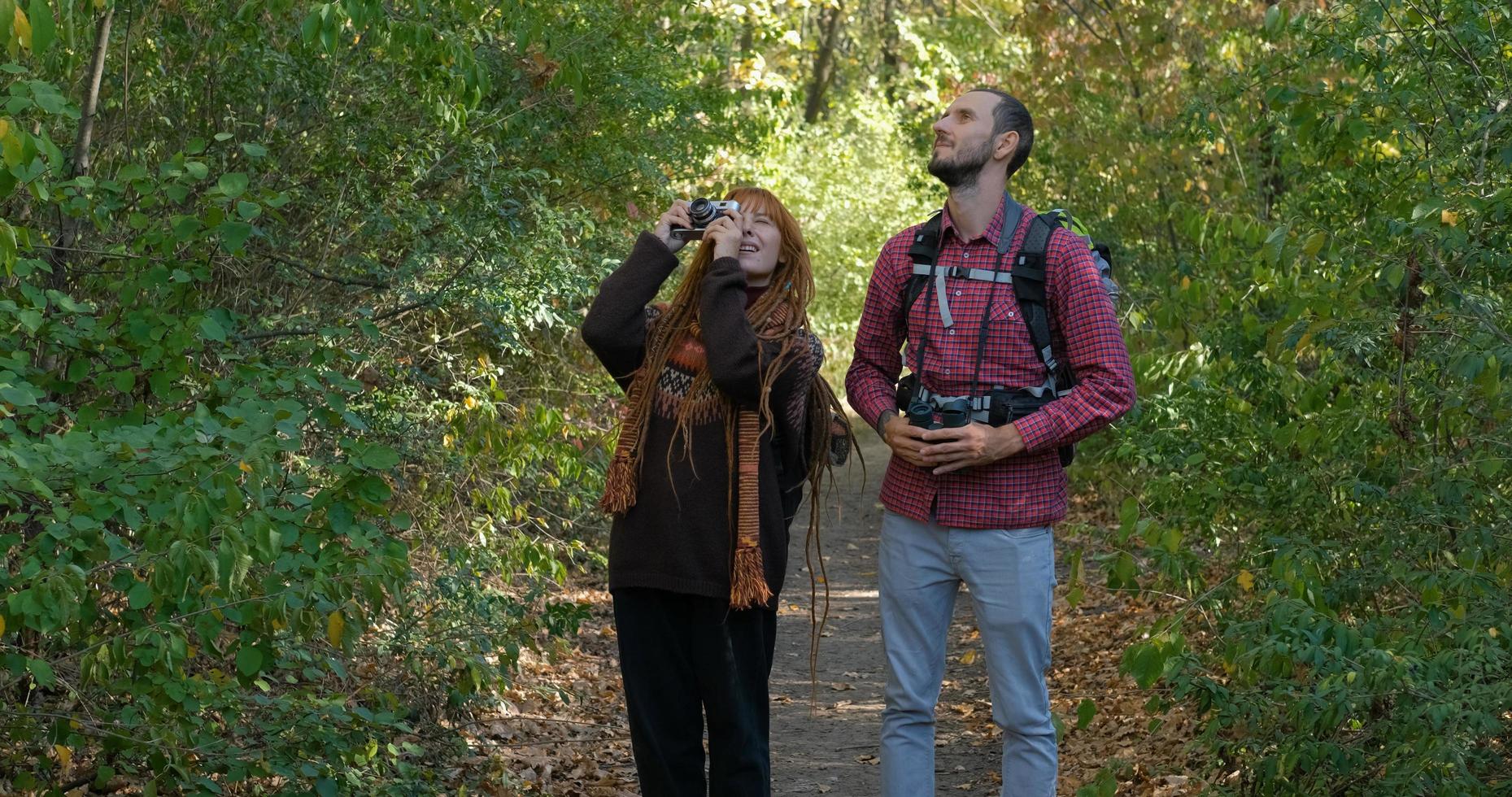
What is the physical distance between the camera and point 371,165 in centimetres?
655

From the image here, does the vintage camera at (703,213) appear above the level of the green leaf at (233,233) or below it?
above

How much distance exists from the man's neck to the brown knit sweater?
1.81 feet

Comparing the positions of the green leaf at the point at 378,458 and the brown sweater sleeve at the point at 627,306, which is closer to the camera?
the green leaf at the point at 378,458

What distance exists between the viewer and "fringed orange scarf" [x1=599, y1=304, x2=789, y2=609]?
401 cm

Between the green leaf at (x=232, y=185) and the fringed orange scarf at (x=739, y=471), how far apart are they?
46.7 inches

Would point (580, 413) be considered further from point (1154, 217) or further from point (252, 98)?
point (1154, 217)

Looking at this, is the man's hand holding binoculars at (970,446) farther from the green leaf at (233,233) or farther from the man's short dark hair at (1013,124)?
the green leaf at (233,233)

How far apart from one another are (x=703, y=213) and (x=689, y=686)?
1.35 meters

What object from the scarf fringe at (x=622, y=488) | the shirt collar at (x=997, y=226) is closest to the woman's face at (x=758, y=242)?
the shirt collar at (x=997, y=226)

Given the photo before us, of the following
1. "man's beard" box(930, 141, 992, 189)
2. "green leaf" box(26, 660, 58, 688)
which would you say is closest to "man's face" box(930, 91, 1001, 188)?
"man's beard" box(930, 141, 992, 189)

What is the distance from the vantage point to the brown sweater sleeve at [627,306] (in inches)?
163

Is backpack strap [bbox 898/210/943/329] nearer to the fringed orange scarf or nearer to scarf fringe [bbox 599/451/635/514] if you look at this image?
the fringed orange scarf

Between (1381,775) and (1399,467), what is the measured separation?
1.11 m

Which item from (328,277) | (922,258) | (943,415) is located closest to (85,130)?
(328,277)
